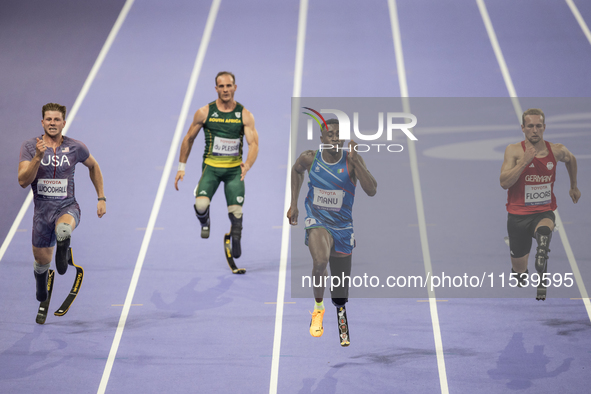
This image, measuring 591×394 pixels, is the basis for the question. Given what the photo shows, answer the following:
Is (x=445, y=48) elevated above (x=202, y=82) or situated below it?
above

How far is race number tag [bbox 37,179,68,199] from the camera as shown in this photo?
553 cm

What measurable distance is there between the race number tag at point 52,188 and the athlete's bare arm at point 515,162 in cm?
353

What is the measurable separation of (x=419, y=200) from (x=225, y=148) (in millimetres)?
2347

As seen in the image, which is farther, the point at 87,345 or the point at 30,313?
the point at 30,313

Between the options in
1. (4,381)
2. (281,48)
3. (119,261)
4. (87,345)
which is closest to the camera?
(4,381)

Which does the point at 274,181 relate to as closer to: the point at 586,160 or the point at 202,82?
the point at 202,82

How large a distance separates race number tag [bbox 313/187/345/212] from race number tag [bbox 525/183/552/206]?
1604 mm

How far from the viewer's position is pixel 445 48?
9914 mm

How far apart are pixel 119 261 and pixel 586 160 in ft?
17.1

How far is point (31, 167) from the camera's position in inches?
207

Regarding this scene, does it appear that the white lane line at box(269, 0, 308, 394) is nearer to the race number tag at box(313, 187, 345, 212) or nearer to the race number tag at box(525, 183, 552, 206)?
the race number tag at box(313, 187, 345, 212)

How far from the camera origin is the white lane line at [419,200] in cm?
553

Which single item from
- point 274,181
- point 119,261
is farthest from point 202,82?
point 119,261

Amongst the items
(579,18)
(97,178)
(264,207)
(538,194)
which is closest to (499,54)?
(579,18)
